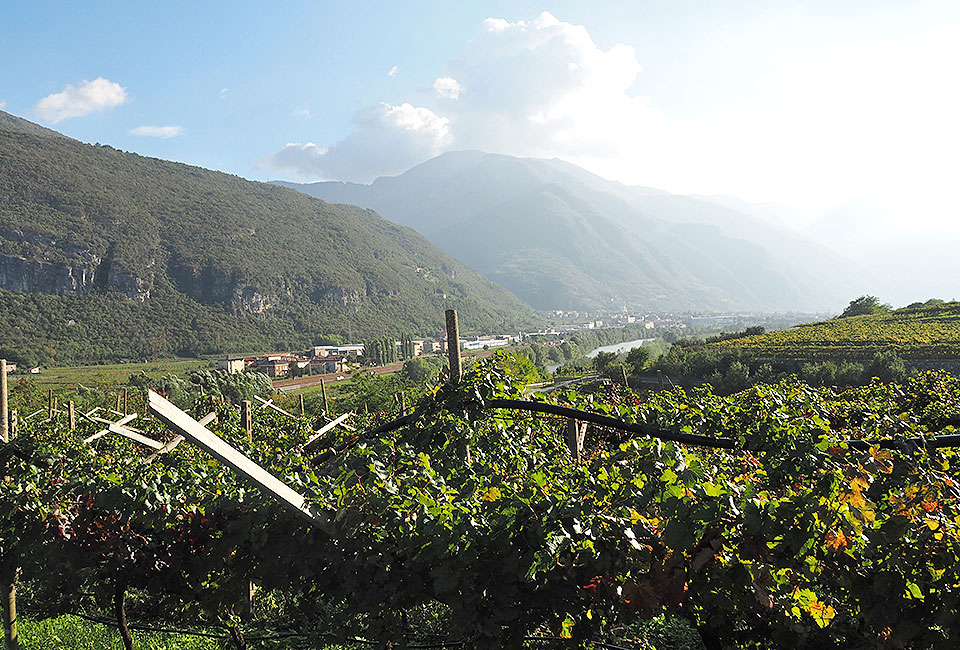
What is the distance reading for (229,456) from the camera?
2.07 meters

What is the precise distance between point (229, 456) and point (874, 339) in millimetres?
29098

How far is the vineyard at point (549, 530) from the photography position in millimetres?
1899

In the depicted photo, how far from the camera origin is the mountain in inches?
2857

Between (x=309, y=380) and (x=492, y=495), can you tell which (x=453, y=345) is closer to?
(x=492, y=495)

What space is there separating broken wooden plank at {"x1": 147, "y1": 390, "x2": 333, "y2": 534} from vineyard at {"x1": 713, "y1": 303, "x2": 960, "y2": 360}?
82.1 ft

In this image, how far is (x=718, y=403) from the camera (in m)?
4.26

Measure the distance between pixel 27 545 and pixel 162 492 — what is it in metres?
1.02

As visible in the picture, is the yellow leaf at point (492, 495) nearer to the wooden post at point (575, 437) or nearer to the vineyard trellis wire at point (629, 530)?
the vineyard trellis wire at point (629, 530)

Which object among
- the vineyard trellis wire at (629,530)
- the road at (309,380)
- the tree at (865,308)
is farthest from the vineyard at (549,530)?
the road at (309,380)

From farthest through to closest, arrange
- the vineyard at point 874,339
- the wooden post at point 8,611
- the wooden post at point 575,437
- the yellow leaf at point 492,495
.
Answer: the vineyard at point 874,339
the wooden post at point 575,437
the wooden post at point 8,611
the yellow leaf at point 492,495

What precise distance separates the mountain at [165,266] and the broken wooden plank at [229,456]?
7300 cm

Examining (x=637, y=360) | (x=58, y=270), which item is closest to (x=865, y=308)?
(x=637, y=360)

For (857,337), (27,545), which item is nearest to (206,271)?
(857,337)

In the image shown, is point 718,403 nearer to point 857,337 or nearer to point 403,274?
point 857,337
